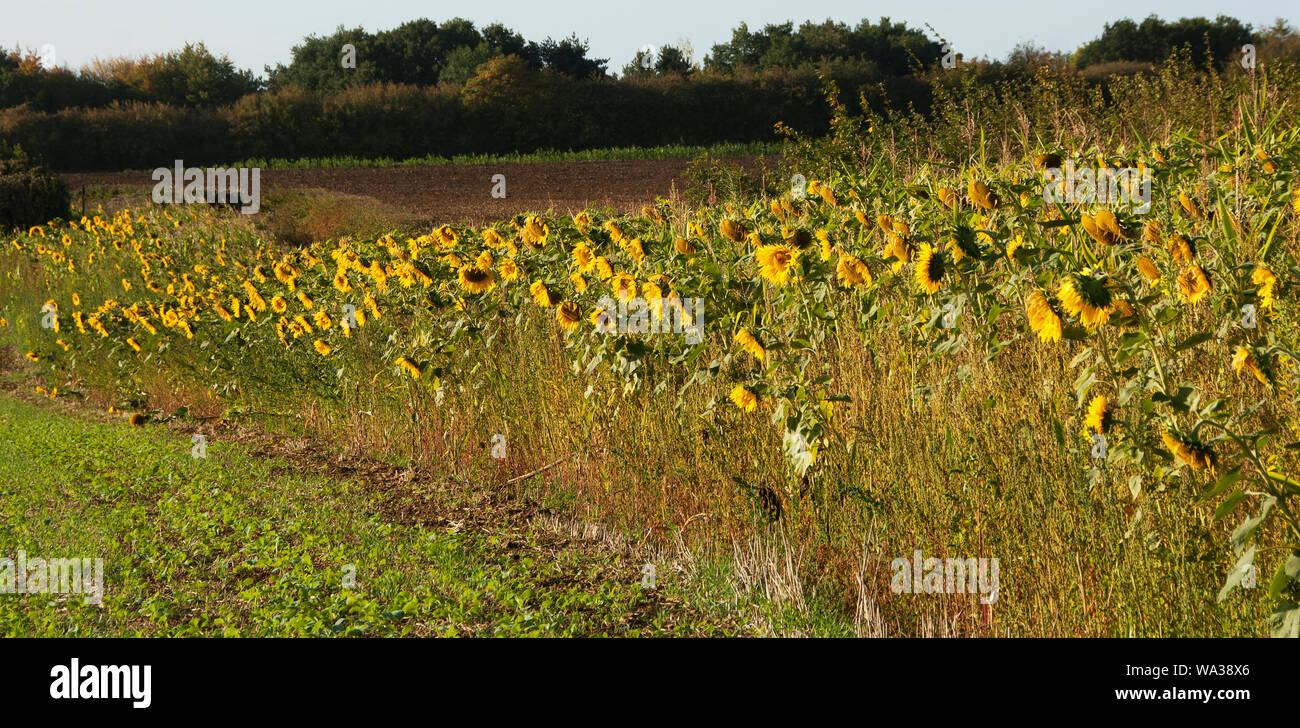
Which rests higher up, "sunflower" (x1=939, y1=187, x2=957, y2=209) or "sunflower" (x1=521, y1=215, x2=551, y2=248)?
"sunflower" (x1=939, y1=187, x2=957, y2=209)

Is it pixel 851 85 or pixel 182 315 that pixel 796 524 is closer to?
pixel 182 315

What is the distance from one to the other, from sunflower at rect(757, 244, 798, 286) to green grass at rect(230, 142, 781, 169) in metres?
23.5

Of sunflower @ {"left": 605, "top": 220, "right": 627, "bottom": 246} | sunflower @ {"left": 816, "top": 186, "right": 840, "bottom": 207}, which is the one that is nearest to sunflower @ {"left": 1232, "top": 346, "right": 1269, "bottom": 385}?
sunflower @ {"left": 816, "top": 186, "right": 840, "bottom": 207}

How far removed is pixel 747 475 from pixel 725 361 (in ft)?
1.41

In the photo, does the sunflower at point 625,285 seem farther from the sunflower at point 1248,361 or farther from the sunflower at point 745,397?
the sunflower at point 1248,361

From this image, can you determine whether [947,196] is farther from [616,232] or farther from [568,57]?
[568,57]

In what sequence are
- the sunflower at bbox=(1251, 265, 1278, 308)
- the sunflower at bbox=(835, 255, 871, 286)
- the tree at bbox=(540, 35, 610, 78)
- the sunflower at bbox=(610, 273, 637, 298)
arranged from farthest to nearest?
1. the tree at bbox=(540, 35, 610, 78)
2. the sunflower at bbox=(610, 273, 637, 298)
3. the sunflower at bbox=(835, 255, 871, 286)
4. the sunflower at bbox=(1251, 265, 1278, 308)

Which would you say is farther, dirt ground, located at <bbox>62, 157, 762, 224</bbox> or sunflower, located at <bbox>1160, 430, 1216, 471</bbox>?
dirt ground, located at <bbox>62, 157, 762, 224</bbox>

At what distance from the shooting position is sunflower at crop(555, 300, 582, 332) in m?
3.79

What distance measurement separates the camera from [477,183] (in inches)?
875

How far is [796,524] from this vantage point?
3.29m

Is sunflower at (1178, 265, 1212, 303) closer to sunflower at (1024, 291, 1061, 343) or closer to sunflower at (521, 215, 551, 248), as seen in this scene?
sunflower at (1024, 291, 1061, 343)

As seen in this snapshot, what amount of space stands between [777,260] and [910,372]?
2.00 ft
